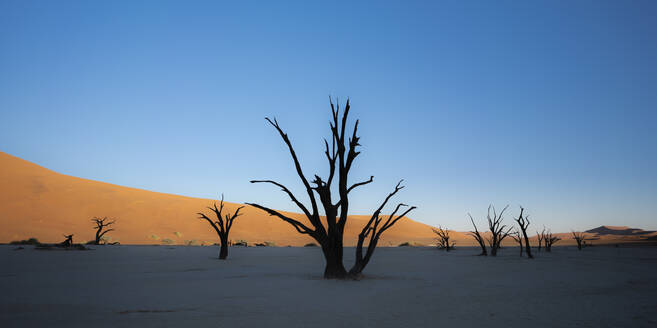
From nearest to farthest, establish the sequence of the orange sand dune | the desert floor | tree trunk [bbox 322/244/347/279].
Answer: the desert floor < tree trunk [bbox 322/244/347/279] < the orange sand dune

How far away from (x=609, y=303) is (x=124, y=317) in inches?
248

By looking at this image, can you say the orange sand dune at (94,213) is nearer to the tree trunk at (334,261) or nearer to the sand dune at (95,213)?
the sand dune at (95,213)

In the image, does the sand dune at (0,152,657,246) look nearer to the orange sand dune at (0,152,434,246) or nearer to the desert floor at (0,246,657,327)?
the orange sand dune at (0,152,434,246)

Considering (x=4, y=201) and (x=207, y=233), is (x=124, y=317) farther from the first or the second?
(x=4, y=201)

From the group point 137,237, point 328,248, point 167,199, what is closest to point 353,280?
point 328,248

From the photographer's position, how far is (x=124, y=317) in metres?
3.77

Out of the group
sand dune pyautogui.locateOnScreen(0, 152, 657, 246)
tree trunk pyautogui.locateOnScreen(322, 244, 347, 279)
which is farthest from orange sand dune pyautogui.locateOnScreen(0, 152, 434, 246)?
tree trunk pyautogui.locateOnScreen(322, 244, 347, 279)

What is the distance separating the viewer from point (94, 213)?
43219mm

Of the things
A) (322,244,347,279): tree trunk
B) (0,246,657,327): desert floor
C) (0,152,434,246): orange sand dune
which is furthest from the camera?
(0,152,434,246): orange sand dune

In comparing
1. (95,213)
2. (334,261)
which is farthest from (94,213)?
(334,261)

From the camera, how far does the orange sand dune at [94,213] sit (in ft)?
115

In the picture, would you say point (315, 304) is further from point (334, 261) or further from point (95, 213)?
point (95, 213)

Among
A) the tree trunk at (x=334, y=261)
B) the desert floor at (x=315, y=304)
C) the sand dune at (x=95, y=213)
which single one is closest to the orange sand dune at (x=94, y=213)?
the sand dune at (x=95, y=213)

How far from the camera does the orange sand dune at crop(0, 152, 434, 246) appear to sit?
3520cm
